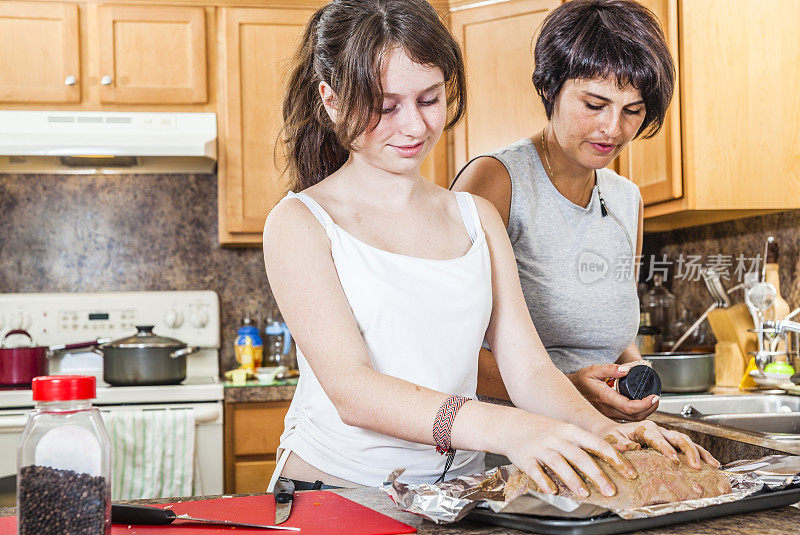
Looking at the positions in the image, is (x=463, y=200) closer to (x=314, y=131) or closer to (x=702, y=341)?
(x=314, y=131)

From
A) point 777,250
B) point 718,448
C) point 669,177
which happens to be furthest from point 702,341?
point 718,448

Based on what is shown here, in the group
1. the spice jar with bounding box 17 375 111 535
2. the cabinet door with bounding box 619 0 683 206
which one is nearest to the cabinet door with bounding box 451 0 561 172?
the cabinet door with bounding box 619 0 683 206

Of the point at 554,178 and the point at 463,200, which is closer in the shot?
the point at 463,200

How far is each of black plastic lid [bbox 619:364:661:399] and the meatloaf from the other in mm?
271

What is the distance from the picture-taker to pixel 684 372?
2.04 meters

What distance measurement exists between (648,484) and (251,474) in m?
2.04

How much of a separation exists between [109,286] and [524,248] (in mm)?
2198

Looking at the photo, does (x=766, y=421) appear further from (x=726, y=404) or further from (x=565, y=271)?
(x=565, y=271)

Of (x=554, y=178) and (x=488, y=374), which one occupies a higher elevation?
(x=554, y=178)

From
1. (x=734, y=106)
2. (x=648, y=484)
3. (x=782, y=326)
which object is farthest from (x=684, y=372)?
(x=648, y=484)

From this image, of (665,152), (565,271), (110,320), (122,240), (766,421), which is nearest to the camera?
(565,271)

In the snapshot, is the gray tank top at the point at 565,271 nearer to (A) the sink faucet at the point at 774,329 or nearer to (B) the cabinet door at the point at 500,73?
(A) the sink faucet at the point at 774,329

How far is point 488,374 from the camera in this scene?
1.36 meters

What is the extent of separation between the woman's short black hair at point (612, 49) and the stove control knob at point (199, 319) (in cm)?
204
